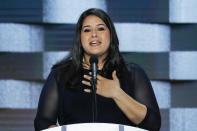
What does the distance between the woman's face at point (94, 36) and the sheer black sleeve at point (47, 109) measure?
0.62ft

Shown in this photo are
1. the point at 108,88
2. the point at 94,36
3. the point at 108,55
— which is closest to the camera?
the point at 108,88

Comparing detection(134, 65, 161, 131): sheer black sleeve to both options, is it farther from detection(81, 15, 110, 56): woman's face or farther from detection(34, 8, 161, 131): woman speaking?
detection(81, 15, 110, 56): woman's face

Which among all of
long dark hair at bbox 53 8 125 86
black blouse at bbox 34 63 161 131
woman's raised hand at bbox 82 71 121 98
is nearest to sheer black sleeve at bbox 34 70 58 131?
black blouse at bbox 34 63 161 131

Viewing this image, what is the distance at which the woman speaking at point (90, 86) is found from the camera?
96cm

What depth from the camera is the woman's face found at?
0.95 metres

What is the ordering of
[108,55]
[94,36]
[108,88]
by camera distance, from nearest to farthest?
[108,88] → [94,36] → [108,55]

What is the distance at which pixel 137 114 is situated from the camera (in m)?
0.87

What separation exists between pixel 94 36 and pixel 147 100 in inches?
11.0

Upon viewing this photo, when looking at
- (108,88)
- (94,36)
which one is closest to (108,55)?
(94,36)

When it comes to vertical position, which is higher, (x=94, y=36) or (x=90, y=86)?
(x=94, y=36)

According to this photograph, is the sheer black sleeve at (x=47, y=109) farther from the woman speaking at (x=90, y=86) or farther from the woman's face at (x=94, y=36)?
the woman's face at (x=94, y=36)

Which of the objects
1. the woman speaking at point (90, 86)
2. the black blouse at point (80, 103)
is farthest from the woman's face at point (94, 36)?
the black blouse at point (80, 103)

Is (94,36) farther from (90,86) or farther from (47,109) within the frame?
(47,109)

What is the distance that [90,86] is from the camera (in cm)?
98
